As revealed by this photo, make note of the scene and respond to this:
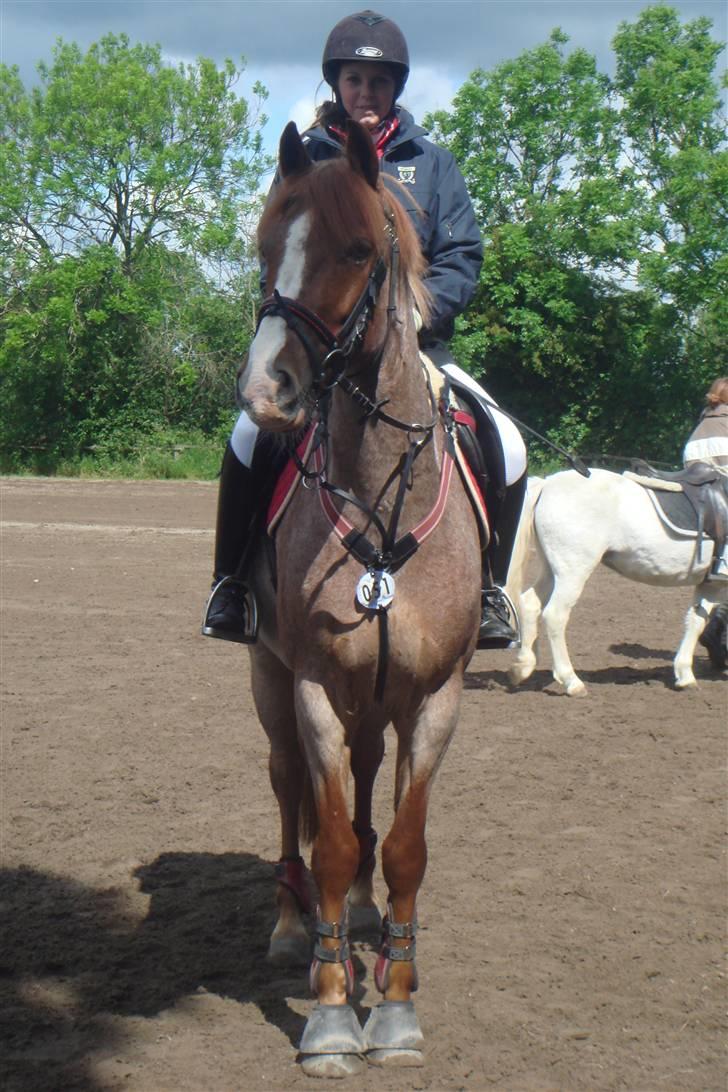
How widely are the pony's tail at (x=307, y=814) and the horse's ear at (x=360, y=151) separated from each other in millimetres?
2602

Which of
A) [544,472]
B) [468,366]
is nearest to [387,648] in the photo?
[544,472]

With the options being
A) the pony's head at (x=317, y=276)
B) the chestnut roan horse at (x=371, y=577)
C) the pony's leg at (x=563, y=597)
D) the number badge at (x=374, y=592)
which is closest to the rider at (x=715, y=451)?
the pony's leg at (x=563, y=597)

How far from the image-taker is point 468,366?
36969 mm

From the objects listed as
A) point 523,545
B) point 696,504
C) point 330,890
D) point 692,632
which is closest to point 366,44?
point 330,890

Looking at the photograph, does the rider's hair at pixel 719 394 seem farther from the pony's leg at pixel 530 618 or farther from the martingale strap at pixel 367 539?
the martingale strap at pixel 367 539

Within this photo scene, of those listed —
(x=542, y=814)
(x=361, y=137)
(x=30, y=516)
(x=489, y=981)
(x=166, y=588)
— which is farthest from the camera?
(x=30, y=516)

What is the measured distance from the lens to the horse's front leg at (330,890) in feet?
13.3

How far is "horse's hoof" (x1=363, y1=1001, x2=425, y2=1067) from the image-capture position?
408 cm

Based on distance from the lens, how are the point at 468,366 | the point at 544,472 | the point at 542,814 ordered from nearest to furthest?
the point at 542,814
the point at 544,472
the point at 468,366

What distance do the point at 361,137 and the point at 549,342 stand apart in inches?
1353

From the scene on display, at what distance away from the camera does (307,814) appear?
209 inches

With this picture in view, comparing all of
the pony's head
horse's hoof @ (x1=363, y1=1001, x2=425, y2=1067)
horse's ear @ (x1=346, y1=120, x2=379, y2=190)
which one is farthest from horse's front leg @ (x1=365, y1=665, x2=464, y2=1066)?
horse's ear @ (x1=346, y1=120, x2=379, y2=190)

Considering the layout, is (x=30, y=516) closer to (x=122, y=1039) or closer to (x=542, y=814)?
(x=542, y=814)

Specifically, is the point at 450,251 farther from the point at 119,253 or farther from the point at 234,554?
the point at 119,253
